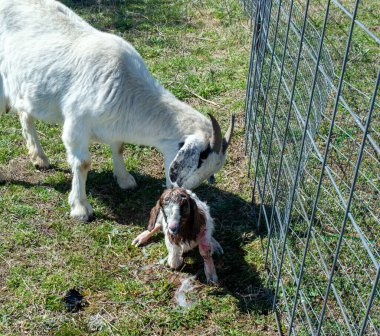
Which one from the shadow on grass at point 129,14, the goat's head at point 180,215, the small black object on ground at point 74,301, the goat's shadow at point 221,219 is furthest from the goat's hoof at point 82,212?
the shadow on grass at point 129,14

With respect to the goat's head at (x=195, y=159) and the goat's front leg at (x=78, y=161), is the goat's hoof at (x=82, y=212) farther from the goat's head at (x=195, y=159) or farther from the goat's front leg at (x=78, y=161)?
the goat's head at (x=195, y=159)

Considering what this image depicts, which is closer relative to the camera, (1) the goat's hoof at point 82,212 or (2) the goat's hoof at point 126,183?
→ (1) the goat's hoof at point 82,212

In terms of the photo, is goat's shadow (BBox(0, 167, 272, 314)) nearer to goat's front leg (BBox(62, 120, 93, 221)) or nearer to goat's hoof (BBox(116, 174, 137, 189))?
goat's hoof (BBox(116, 174, 137, 189))


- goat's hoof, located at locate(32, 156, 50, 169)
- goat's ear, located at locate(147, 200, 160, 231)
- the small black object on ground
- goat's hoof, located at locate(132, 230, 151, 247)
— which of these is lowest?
the small black object on ground

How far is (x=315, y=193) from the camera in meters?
4.92

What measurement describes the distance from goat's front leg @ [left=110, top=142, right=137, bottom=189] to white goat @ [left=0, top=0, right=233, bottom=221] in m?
0.09

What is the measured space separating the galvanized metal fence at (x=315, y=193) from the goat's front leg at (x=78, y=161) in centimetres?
151

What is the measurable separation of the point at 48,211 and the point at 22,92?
1131mm

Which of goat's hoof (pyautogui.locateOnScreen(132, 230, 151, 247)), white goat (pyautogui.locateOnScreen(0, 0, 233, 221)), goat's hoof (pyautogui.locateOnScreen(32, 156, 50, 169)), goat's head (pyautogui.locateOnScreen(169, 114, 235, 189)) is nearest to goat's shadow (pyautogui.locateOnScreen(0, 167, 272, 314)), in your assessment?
goat's hoof (pyautogui.locateOnScreen(32, 156, 50, 169))

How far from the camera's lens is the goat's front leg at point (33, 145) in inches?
225

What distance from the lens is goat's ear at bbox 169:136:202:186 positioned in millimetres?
4484

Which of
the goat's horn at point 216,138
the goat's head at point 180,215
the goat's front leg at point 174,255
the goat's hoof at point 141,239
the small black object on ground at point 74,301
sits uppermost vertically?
the goat's horn at point 216,138

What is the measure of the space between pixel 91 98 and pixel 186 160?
1006 millimetres

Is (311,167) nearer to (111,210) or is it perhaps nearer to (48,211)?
(111,210)
